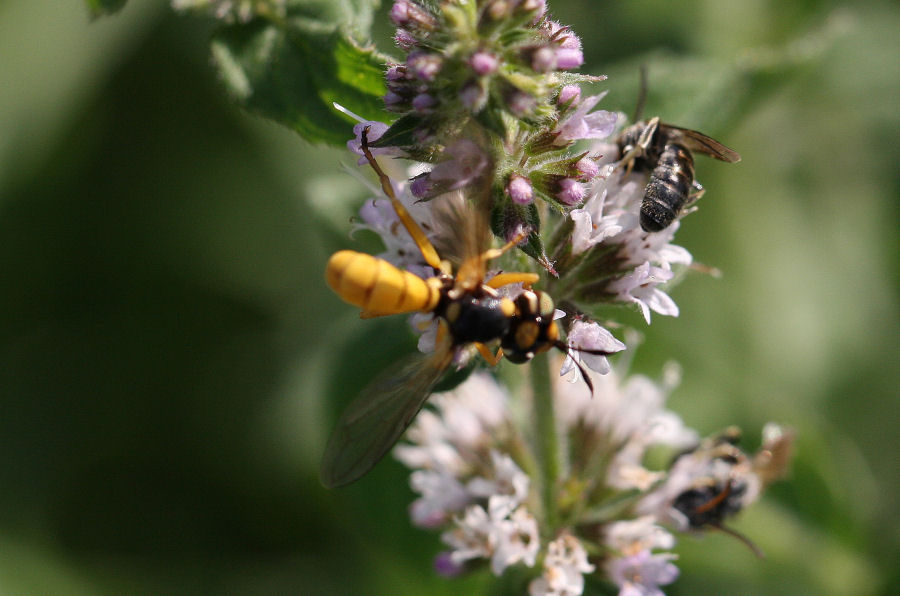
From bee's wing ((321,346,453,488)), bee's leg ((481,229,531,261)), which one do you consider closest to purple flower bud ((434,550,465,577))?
bee's wing ((321,346,453,488))

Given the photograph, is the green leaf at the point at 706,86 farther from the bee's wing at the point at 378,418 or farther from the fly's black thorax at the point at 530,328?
the bee's wing at the point at 378,418

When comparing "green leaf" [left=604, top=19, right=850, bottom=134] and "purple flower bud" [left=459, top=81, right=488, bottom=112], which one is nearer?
"purple flower bud" [left=459, top=81, right=488, bottom=112]

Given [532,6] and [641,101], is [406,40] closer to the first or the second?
[532,6]

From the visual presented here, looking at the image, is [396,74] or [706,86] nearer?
[396,74]

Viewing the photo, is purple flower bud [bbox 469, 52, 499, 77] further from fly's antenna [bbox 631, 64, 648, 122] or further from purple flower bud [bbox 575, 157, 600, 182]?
fly's antenna [bbox 631, 64, 648, 122]

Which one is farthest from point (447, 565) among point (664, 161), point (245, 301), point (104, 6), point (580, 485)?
point (245, 301)

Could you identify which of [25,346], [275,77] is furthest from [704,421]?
[25,346]

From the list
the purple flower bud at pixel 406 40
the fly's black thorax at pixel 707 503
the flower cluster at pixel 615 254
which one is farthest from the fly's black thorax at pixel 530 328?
the fly's black thorax at pixel 707 503
